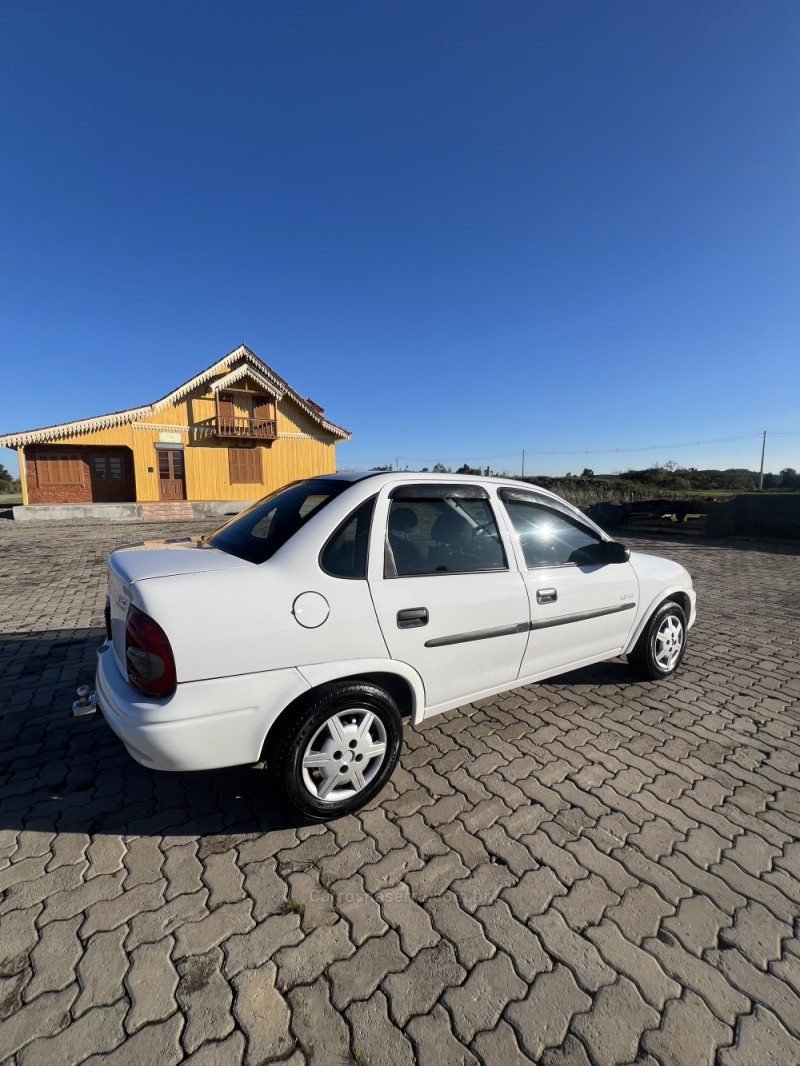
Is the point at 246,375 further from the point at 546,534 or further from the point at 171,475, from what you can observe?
the point at 546,534

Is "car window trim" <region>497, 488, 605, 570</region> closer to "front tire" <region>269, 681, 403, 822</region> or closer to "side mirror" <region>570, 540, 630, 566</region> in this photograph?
"side mirror" <region>570, 540, 630, 566</region>

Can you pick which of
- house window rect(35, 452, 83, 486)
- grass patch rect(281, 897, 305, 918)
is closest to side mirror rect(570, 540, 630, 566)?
grass patch rect(281, 897, 305, 918)

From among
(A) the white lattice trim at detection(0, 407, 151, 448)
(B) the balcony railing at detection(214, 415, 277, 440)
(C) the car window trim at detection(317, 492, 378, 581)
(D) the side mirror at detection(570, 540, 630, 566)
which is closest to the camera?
(C) the car window trim at detection(317, 492, 378, 581)

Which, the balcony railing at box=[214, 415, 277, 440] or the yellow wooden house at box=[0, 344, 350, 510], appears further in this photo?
the balcony railing at box=[214, 415, 277, 440]

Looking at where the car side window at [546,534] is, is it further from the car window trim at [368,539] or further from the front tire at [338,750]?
the front tire at [338,750]

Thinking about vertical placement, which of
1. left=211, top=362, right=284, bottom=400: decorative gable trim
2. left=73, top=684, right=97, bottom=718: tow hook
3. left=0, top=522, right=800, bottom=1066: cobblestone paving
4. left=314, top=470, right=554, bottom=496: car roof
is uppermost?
left=211, top=362, right=284, bottom=400: decorative gable trim

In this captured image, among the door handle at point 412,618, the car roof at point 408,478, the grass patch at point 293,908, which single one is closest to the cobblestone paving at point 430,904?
the grass patch at point 293,908

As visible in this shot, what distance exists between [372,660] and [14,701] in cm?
321

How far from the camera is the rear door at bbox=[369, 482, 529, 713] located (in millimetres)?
2473

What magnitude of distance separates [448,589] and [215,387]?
24259mm

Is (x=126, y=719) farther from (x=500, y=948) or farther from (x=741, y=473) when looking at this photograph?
(x=741, y=473)

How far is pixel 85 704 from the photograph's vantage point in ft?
7.84

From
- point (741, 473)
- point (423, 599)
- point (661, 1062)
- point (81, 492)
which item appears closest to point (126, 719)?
point (423, 599)

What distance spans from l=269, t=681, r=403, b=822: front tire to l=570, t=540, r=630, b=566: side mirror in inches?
68.7
